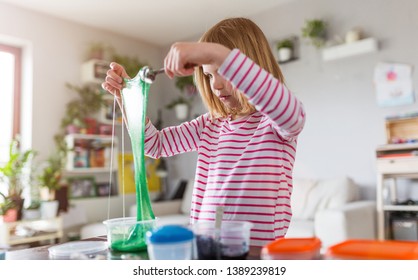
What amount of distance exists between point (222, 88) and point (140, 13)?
7.61 ft

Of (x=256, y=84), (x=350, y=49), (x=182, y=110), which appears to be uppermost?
(x=350, y=49)

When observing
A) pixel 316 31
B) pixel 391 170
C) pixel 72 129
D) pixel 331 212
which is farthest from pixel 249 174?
pixel 72 129

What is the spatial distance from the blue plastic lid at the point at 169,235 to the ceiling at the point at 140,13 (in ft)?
6.65

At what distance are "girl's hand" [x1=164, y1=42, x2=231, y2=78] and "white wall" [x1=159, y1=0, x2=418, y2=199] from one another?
208cm

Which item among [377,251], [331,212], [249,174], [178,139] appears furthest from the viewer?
[331,212]

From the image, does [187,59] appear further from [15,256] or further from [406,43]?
[406,43]

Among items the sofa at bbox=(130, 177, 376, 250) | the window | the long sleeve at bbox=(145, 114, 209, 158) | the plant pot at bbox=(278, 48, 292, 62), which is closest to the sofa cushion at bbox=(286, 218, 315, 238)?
the sofa at bbox=(130, 177, 376, 250)

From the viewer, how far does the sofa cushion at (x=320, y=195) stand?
89.1 inches

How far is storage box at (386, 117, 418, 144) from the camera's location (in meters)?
2.14

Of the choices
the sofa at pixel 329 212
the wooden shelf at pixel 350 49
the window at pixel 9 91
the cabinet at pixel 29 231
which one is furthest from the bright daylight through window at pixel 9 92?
the wooden shelf at pixel 350 49

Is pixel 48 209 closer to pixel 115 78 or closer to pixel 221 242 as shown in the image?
Answer: pixel 115 78

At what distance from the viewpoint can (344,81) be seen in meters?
2.47

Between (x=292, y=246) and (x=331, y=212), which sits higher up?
(x=292, y=246)

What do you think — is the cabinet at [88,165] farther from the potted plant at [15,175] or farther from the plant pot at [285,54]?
the plant pot at [285,54]
